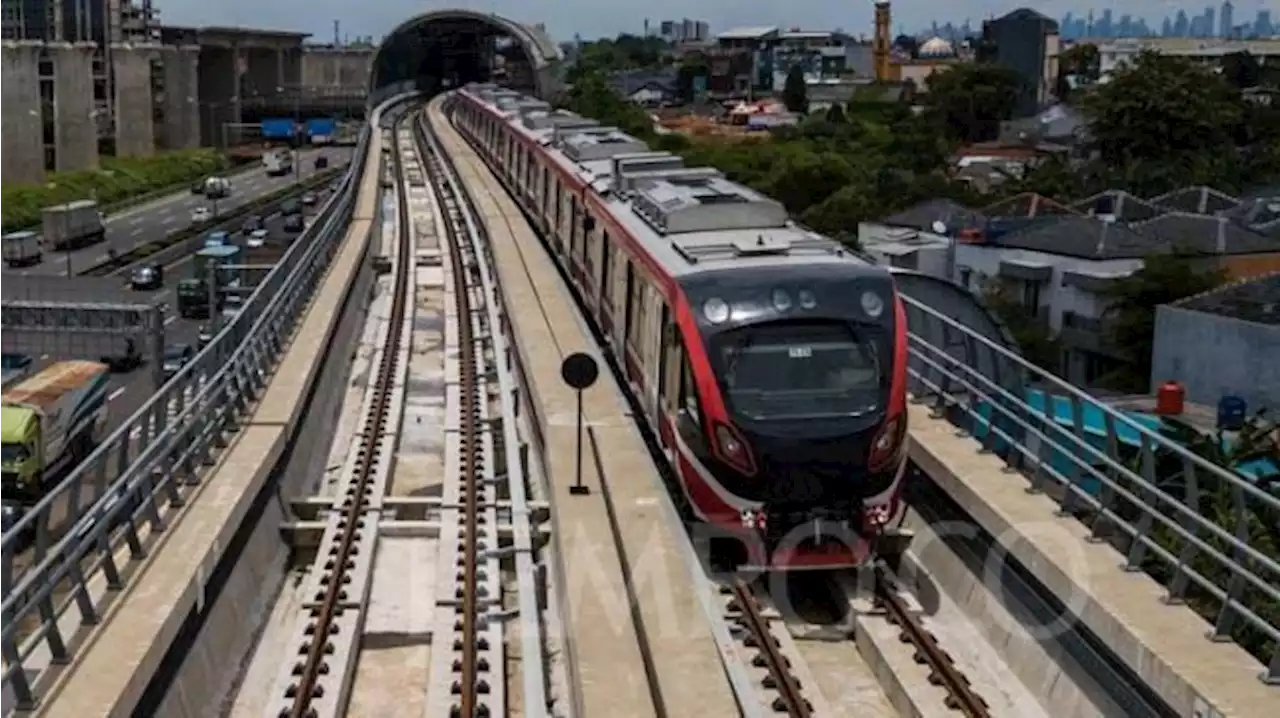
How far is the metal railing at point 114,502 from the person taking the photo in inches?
258

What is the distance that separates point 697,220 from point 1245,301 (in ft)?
50.1

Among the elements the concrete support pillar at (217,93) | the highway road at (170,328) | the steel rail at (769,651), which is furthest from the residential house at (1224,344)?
the concrete support pillar at (217,93)

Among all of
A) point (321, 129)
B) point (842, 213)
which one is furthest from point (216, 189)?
point (842, 213)

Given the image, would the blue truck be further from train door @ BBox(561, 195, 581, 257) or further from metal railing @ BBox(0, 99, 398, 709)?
metal railing @ BBox(0, 99, 398, 709)

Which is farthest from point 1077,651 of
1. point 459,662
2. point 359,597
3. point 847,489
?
point 359,597

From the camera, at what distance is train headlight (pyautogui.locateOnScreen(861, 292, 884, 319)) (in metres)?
9.16

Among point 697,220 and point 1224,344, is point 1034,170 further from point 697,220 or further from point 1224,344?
point 697,220

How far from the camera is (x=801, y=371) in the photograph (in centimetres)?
895

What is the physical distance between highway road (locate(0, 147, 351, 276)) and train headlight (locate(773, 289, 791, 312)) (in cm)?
3306

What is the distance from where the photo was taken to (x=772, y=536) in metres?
8.84

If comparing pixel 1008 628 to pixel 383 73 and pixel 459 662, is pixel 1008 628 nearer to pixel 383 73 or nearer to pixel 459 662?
pixel 459 662

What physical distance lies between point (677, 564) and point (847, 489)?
0.96 m

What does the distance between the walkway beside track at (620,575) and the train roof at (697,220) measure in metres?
1.32

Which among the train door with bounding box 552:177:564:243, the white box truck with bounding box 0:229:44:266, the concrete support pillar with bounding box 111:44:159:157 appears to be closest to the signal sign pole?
the train door with bounding box 552:177:564:243
